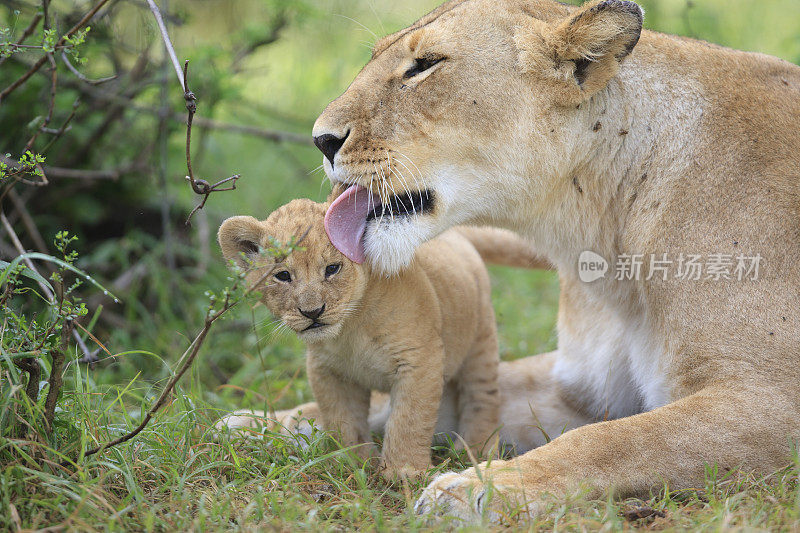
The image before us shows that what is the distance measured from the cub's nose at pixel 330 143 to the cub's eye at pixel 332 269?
0.36 metres

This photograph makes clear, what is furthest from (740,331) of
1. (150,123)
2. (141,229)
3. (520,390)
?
(150,123)

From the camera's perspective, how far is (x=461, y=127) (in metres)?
2.90

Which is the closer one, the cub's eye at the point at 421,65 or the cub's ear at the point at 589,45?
the cub's ear at the point at 589,45

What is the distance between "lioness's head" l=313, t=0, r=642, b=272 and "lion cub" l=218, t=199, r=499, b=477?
0.43 ft

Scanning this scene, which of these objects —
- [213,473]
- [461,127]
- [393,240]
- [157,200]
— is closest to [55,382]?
[213,473]

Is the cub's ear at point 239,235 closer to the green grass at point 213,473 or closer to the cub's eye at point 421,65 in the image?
the green grass at point 213,473

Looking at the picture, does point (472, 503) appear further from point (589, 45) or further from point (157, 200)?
point (157, 200)

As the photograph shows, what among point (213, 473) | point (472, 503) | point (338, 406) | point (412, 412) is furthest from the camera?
point (338, 406)

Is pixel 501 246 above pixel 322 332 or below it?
below

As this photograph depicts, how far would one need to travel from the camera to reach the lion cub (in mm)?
2805

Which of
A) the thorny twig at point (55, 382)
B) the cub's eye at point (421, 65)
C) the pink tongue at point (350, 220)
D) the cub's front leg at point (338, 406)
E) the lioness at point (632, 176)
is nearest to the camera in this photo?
the thorny twig at point (55, 382)

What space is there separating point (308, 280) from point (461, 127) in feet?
2.38

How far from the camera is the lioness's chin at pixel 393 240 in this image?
9.48 ft

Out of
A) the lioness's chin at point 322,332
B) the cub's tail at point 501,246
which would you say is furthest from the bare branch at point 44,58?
the cub's tail at point 501,246
